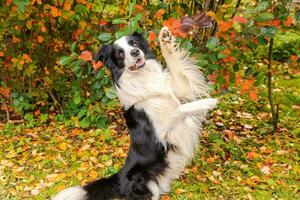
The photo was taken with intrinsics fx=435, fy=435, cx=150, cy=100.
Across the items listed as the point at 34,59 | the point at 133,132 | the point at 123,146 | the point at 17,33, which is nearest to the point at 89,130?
the point at 123,146

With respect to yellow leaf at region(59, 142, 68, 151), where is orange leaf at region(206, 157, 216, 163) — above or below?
below

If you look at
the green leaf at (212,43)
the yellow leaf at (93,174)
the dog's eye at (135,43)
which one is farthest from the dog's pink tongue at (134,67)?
the yellow leaf at (93,174)

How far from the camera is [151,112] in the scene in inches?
146

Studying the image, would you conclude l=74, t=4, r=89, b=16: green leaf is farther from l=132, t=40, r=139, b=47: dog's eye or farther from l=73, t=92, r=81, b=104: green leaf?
l=132, t=40, r=139, b=47: dog's eye

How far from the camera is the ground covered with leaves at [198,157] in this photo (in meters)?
4.57

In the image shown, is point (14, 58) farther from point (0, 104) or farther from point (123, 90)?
point (123, 90)

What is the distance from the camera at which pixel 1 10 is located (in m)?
5.28

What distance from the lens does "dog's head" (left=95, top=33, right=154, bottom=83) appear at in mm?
3570

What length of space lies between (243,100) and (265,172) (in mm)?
1989

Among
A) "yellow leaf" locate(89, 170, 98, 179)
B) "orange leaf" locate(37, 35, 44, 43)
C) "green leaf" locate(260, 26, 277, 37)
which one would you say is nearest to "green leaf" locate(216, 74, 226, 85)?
"green leaf" locate(260, 26, 277, 37)

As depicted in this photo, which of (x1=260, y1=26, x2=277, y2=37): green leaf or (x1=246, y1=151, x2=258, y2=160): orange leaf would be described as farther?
(x1=246, y1=151, x2=258, y2=160): orange leaf

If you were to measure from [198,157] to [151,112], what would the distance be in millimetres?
1549

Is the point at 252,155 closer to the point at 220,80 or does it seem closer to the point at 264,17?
the point at 220,80

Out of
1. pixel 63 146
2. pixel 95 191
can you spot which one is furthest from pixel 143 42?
pixel 63 146
